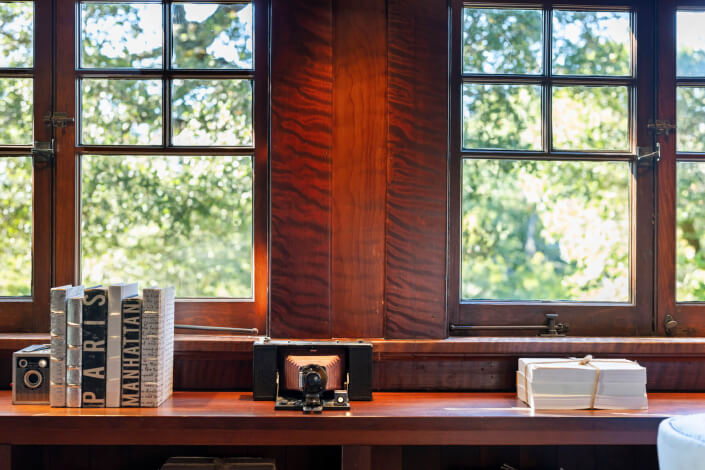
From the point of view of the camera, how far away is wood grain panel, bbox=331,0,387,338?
7.03ft

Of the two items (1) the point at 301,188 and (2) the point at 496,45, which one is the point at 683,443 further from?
(2) the point at 496,45

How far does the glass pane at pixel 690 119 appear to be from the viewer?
230 cm

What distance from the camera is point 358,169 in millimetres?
2143

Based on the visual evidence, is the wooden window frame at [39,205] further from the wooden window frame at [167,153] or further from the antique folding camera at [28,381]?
the antique folding camera at [28,381]

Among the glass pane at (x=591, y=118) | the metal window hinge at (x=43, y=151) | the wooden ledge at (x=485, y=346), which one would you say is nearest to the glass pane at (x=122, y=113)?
the metal window hinge at (x=43, y=151)

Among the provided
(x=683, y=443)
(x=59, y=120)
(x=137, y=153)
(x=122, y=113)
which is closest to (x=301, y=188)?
(x=137, y=153)

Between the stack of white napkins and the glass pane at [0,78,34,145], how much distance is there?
7.05 ft

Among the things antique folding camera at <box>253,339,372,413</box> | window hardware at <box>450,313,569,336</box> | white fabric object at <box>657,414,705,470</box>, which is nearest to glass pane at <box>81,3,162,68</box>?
antique folding camera at <box>253,339,372,413</box>

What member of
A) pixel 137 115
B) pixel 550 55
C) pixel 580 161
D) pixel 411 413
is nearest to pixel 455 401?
pixel 411 413

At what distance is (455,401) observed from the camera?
1.98 meters

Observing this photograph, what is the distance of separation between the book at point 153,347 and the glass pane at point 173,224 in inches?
14.1

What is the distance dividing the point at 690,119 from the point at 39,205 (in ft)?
8.73

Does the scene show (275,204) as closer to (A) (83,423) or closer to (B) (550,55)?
(A) (83,423)

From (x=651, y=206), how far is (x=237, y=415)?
1793 millimetres
